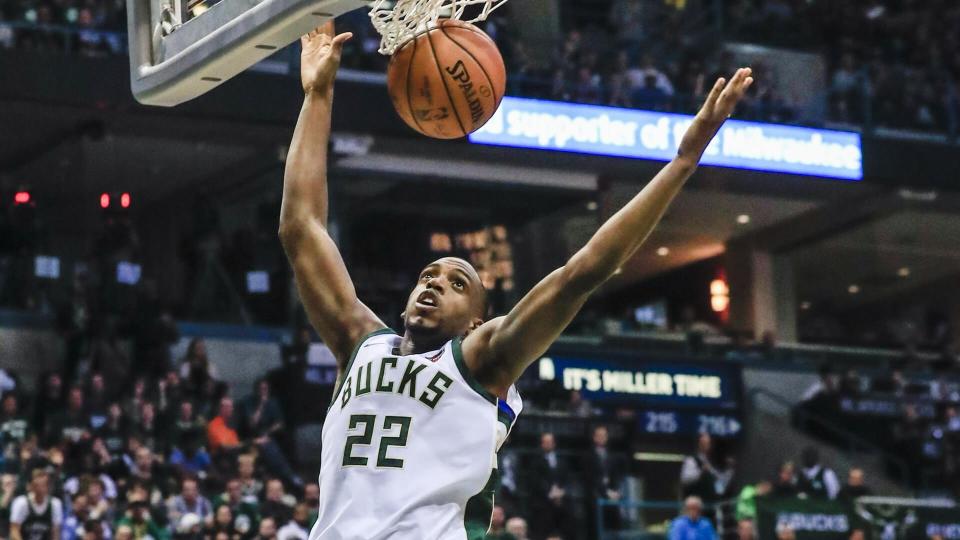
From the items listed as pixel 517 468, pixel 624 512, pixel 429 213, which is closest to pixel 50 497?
pixel 517 468

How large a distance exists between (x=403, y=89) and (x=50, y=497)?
8.95 m

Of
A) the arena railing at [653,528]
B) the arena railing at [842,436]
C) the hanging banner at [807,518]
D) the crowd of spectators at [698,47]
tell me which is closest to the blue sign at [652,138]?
the crowd of spectators at [698,47]

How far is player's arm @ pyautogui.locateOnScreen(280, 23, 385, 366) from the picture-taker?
519cm

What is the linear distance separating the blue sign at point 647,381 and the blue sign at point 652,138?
286cm

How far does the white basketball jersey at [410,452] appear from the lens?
4.77 metres

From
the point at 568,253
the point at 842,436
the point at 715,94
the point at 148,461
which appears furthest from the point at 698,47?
the point at 715,94

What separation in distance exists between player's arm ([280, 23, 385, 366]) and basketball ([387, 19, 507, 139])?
1.72 feet

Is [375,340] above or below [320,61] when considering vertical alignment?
below

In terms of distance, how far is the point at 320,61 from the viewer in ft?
18.0

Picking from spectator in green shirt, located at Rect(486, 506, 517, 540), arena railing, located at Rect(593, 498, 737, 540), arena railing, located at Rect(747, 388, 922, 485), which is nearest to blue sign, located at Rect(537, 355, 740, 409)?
arena railing, located at Rect(747, 388, 922, 485)

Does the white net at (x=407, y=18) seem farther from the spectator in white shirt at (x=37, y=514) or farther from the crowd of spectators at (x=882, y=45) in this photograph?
the crowd of spectators at (x=882, y=45)

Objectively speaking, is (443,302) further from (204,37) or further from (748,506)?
(748,506)

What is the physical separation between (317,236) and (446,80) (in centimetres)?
96

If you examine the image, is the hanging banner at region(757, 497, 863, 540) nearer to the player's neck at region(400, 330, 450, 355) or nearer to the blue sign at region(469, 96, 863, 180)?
the blue sign at region(469, 96, 863, 180)
